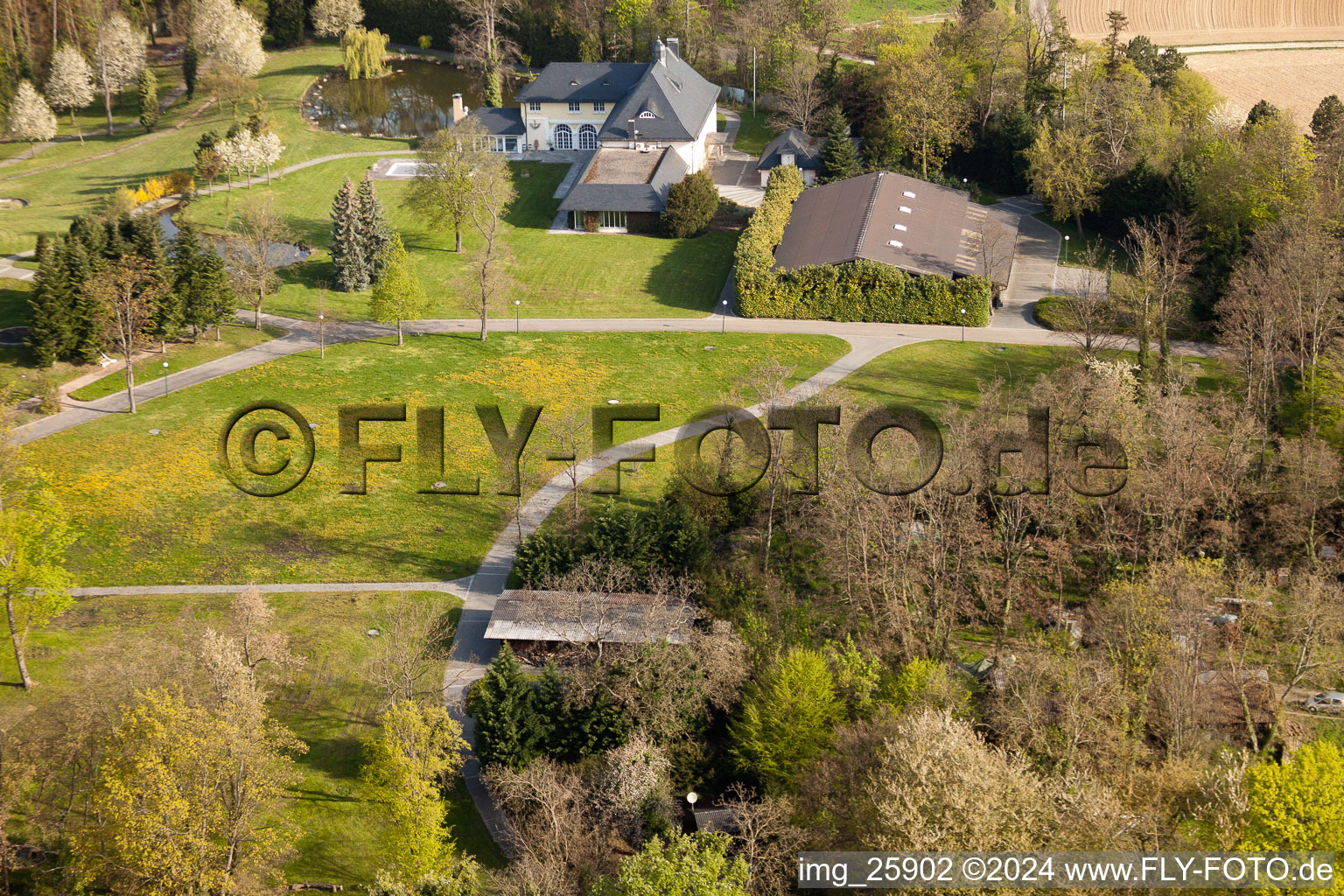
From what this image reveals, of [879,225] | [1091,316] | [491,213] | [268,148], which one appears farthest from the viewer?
[268,148]

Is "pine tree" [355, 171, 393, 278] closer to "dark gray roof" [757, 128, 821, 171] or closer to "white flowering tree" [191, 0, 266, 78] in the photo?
"dark gray roof" [757, 128, 821, 171]

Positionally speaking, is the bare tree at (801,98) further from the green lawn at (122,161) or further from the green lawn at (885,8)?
the green lawn at (122,161)

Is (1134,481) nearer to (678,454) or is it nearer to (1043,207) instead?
(678,454)

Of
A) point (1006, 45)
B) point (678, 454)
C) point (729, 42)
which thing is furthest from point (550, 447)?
point (729, 42)

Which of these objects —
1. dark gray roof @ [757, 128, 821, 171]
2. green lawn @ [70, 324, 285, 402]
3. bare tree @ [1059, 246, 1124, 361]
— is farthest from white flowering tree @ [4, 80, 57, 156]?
bare tree @ [1059, 246, 1124, 361]

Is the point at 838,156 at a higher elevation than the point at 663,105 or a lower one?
lower

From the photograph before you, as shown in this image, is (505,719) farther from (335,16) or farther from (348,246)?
(335,16)

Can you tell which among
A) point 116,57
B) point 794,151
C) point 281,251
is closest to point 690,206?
point 794,151
